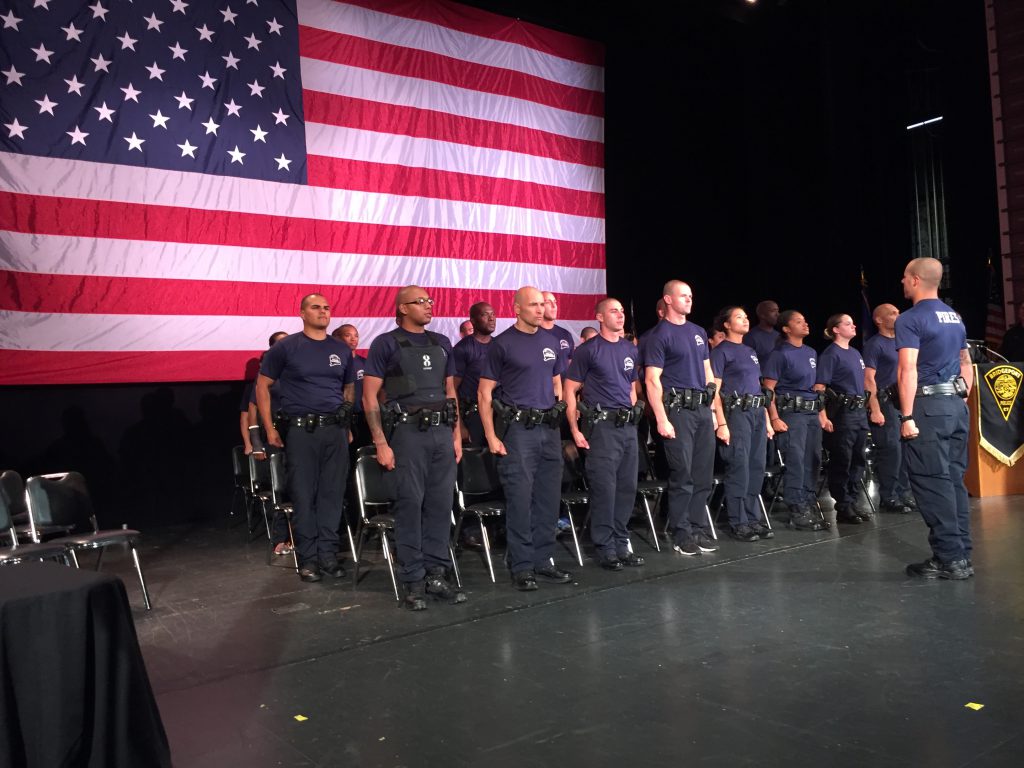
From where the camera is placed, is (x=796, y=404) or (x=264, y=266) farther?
(x=264, y=266)

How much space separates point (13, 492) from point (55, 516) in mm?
352

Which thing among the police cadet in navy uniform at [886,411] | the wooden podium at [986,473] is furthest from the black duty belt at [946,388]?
the wooden podium at [986,473]

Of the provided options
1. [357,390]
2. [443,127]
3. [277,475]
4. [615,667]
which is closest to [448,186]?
[443,127]

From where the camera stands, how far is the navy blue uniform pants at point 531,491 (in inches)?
200

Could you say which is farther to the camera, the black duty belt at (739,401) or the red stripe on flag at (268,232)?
the red stripe on flag at (268,232)

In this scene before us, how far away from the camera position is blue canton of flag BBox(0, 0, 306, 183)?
6.68 metres

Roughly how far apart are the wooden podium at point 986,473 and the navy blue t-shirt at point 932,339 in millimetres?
3330

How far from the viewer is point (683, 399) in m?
5.87

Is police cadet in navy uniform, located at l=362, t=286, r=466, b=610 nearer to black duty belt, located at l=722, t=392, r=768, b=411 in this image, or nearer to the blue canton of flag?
black duty belt, located at l=722, t=392, r=768, b=411

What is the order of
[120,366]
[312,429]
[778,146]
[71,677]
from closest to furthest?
1. [71,677]
2. [312,429]
3. [120,366]
4. [778,146]

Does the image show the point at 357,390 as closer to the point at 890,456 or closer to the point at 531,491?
the point at 531,491

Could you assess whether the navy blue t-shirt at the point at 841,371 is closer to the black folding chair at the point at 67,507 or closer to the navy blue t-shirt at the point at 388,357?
the navy blue t-shirt at the point at 388,357

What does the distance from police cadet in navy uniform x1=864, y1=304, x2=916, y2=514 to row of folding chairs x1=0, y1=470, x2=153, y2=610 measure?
5.72 meters

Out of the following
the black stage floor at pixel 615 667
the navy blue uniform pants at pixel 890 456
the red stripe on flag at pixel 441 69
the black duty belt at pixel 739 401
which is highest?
the red stripe on flag at pixel 441 69
